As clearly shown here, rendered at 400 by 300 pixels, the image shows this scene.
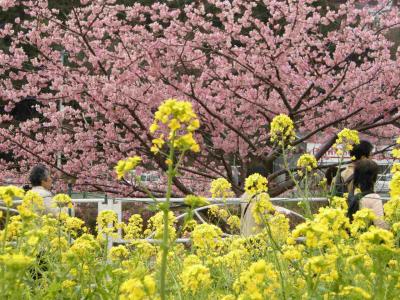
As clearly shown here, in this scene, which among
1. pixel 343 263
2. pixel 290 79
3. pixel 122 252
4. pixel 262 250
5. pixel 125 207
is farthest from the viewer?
pixel 125 207

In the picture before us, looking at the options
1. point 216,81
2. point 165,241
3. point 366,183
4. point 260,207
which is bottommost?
point 165,241

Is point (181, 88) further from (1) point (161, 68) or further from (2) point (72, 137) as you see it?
(2) point (72, 137)

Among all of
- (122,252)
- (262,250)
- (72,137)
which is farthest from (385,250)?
(72,137)

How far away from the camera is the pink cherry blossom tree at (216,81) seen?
845 cm

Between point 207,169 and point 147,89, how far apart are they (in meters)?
1.64

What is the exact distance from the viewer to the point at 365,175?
468 centimetres

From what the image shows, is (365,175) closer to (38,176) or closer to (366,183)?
(366,183)

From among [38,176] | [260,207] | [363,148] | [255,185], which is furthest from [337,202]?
[38,176]

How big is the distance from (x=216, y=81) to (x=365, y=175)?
14.2 feet

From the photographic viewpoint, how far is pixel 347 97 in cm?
860

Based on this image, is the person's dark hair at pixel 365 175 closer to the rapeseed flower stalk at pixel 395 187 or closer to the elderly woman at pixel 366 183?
the elderly woman at pixel 366 183

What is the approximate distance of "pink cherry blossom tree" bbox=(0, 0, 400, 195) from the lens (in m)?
8.45

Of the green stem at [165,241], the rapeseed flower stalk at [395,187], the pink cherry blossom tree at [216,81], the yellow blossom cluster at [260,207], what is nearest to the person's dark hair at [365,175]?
the yellow blossom cluster at [260,207]

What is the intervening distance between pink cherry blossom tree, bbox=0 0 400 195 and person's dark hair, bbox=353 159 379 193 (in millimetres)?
3671
